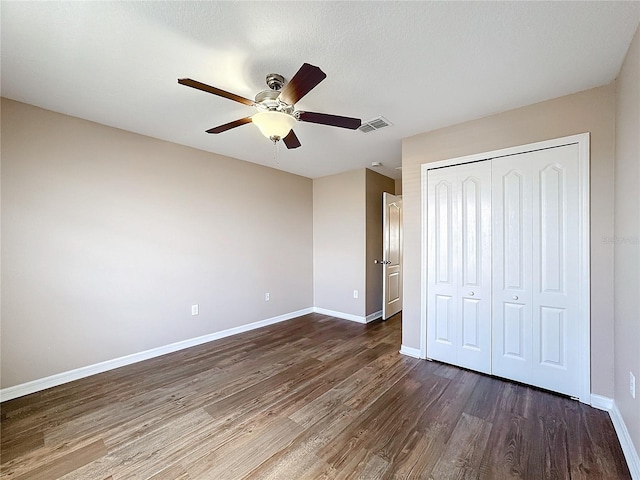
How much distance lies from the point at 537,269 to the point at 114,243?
4.09 meters

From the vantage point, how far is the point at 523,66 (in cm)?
185

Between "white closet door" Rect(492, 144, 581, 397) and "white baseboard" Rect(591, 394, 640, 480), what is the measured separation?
0.15 m

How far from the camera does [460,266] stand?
2758 millimetres

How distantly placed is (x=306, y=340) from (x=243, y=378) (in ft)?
3.74

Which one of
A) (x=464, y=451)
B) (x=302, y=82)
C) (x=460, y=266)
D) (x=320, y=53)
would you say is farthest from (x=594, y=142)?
(x=464, y=451)

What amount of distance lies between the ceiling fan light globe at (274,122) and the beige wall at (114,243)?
1.96 m

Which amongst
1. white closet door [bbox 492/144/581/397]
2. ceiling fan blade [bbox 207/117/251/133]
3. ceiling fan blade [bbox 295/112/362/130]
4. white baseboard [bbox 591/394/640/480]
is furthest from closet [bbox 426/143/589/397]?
ceiling fan blade [bbox 207/117/251/133]

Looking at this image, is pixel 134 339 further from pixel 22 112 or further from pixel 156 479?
pixel 22 112

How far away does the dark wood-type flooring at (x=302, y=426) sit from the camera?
156cm

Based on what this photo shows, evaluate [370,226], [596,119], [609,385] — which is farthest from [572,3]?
[370,226]

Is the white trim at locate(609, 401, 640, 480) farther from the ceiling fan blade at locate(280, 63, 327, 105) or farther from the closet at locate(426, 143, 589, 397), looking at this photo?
the ceiling fan blade at locate(280, 63, 327, 105)

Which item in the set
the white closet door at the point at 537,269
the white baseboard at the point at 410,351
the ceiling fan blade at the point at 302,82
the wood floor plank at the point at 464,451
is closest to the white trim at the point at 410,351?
the white baseboard at the point at 410,351

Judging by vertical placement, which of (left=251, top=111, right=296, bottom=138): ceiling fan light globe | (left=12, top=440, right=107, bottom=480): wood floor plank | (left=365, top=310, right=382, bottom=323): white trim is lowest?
(left=12, top=440, right=107, bottom=480): wood floor plank

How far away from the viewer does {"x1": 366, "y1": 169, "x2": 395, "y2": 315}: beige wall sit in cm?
448
